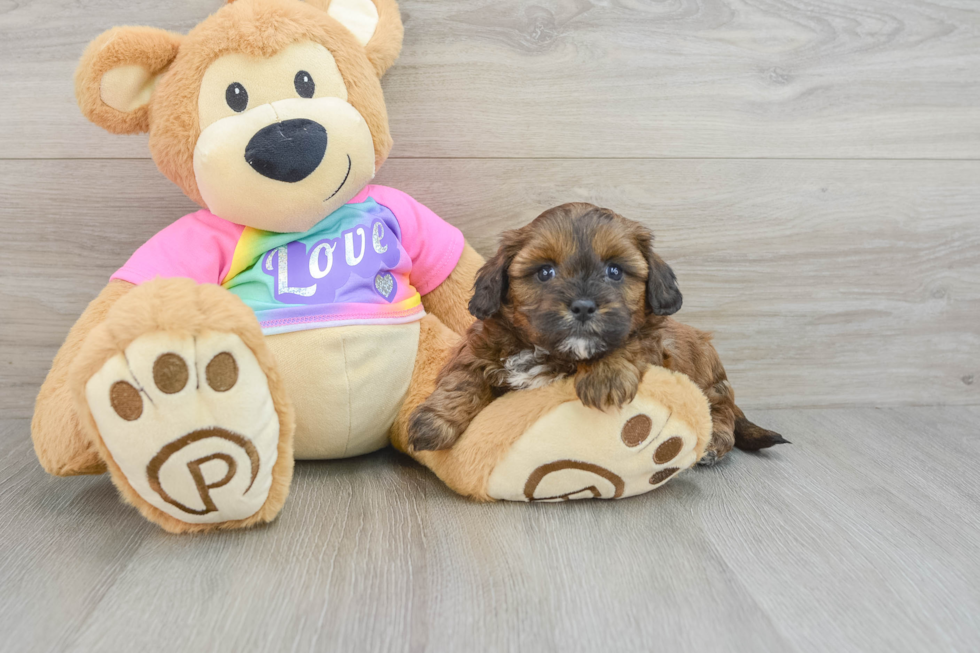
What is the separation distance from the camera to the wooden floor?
115cm

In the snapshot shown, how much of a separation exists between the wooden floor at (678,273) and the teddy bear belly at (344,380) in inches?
4.1

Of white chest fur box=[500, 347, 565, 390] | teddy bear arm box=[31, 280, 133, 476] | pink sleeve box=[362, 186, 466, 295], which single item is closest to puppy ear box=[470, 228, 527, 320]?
white chest fur box=[500, 347, 565, 390]

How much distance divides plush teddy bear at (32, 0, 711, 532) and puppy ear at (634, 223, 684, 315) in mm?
127

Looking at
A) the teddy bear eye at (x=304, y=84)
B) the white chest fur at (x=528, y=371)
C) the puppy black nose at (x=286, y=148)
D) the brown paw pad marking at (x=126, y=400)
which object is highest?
the teddy bear eye at (x=304, y=84)

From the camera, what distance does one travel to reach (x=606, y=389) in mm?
1255

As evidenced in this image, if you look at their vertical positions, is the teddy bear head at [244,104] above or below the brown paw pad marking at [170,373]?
above

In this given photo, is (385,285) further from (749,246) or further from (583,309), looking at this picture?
(749,246)

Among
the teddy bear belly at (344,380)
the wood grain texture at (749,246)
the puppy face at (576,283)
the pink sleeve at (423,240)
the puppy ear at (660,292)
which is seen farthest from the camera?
the wood grain texture at (749,246)

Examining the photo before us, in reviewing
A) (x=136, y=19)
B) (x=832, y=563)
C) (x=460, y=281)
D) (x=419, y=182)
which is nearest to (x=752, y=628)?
(x=832, y=563)

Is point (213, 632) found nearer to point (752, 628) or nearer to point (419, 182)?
point (752, 628)

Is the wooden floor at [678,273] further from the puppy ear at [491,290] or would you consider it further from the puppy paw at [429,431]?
the puppy ear at [491,290]

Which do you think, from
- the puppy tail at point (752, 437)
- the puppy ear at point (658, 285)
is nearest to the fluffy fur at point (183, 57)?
the puppy ear at point (658, 285)

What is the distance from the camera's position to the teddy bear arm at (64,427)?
52.2 inches

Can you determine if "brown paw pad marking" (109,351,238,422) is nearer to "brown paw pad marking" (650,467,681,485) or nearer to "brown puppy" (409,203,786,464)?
"brown puppy" (409,203,786,464)
